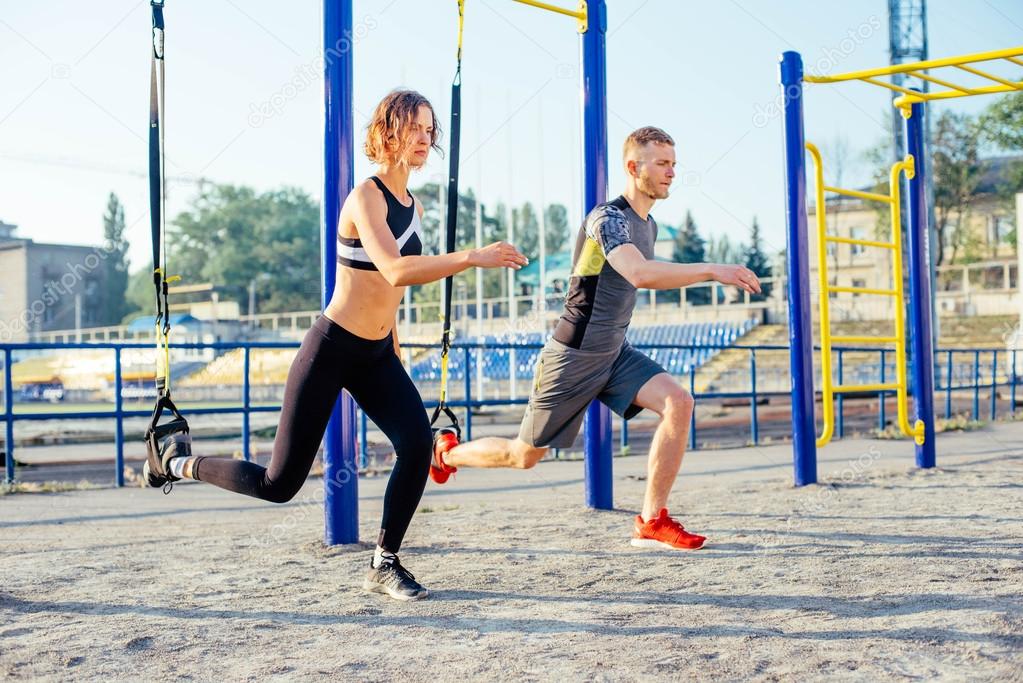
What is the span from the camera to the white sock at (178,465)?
12.6 feet

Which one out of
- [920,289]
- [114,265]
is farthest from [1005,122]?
[114,265]

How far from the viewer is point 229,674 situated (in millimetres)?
2684

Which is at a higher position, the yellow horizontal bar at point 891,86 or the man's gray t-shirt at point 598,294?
the yellow horizontal bar at point 891,86

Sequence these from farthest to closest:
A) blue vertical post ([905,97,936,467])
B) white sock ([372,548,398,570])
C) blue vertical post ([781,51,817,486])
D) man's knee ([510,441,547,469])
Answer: blue vertical post ([905,97,936,467]), blue vertical post ([781,51,817,486]), man's knee ([510,441,547,469]), white sock ([372,548,398,570])

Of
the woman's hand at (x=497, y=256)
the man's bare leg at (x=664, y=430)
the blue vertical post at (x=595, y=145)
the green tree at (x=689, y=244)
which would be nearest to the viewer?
the woman's hand at (x=497, y=256)

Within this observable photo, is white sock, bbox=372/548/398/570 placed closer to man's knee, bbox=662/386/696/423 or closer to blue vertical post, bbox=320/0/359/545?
blue vertical post, bbox=320/0/359/545

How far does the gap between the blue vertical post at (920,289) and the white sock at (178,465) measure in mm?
5303

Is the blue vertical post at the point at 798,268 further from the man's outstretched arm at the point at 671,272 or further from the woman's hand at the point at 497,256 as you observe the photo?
the woman's hand at the point at 497,256

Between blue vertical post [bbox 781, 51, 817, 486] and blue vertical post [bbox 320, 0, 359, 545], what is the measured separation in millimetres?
3017

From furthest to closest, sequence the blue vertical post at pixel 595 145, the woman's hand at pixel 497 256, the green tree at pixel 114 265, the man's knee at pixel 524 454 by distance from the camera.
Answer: the green tree at pixel 114 265, the blue vertical post at pixel 595 145, the man's knee at pixel 524 454, the woman's hand at pixel 497 256

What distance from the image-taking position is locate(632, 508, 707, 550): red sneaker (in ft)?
14.4

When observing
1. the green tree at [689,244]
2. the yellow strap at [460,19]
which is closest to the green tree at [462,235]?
the green tree at [689,244]

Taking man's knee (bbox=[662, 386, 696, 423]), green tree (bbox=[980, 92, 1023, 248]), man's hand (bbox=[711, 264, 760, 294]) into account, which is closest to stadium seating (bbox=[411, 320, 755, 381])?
green tree (bbox=[980, 92, 1023, 248])

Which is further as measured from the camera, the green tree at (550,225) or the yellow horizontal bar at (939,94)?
the green tree at (550,225)
